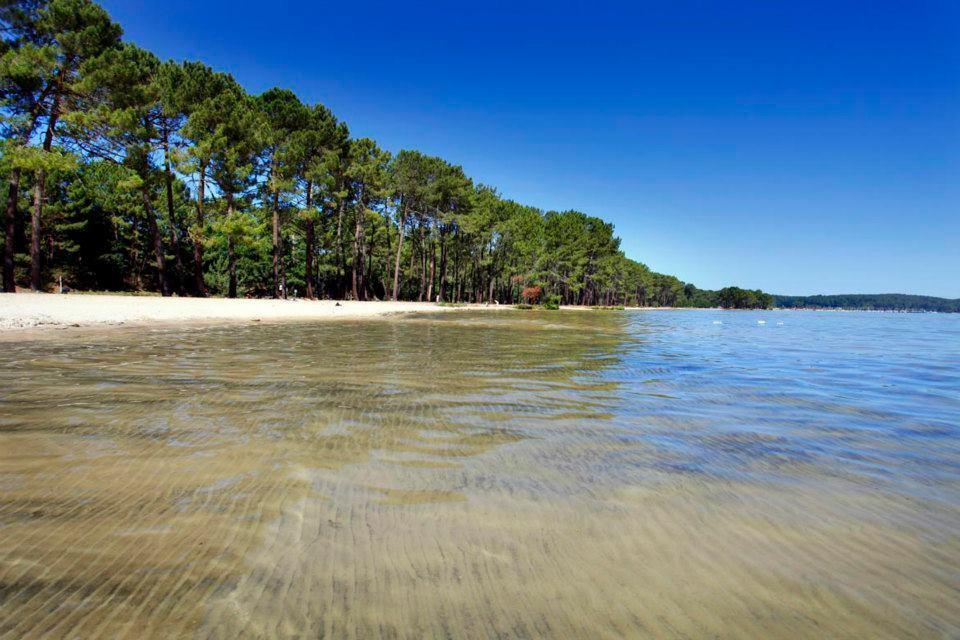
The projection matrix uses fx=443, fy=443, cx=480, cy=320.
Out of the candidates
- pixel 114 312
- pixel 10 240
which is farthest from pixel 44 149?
pixel 114 312

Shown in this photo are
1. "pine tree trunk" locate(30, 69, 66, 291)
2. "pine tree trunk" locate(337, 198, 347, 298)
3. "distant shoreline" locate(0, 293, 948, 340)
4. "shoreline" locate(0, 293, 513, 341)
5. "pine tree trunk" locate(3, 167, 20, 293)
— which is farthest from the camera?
"pine tree trunk" locate(337, 198, 347, 298)

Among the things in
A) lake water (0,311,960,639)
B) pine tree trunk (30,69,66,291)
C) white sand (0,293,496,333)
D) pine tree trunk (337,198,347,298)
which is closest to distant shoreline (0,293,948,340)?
white sand (0,293,496,333)

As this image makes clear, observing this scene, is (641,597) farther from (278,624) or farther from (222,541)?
(222,541)

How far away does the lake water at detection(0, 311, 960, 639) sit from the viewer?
1.66 metres

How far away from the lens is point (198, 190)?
87.1 feet

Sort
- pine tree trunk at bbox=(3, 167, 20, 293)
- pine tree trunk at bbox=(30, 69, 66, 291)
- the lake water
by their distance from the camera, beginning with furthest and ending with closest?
pine tree trunk at bbox=(30, 69, 66, 291), pine tree trunk at bbox=(3, 167, 20, 293), the lake water

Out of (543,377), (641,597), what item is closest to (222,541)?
(641,597)

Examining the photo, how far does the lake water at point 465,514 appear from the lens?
166 cm

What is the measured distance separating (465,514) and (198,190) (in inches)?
1209

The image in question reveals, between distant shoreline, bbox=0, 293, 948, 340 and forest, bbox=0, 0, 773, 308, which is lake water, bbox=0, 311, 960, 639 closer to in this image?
distant shoreline, bbox=0, 293, 948, 340

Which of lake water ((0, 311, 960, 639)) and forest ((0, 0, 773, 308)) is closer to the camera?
lake water ((0, 311, 960, 639))

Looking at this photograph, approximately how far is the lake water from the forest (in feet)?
75.4

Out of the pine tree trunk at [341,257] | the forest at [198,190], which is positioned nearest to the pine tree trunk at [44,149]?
the forest at [198,190]

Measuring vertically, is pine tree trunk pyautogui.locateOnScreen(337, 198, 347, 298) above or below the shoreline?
above
